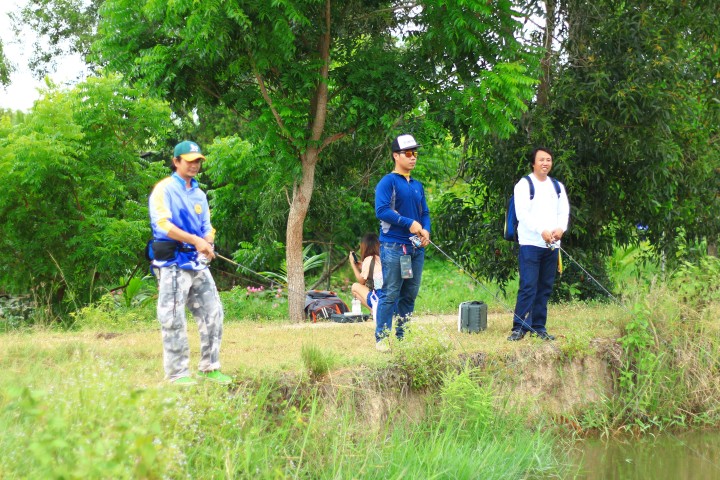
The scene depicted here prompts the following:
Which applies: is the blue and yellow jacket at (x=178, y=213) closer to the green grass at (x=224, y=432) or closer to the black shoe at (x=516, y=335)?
the green grass at (x=224, y=432)

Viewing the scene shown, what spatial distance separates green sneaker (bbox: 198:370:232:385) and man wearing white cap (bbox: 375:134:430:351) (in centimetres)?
167

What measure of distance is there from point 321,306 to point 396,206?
4.22 m

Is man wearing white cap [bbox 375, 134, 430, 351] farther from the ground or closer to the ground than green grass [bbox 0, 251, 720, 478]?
farther from the ground

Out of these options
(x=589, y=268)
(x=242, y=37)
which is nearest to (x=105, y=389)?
(x=242, y=37)

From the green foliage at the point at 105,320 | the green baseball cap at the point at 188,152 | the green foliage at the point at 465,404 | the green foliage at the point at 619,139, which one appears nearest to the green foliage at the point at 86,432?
the green baseball cap at the point at 188,152

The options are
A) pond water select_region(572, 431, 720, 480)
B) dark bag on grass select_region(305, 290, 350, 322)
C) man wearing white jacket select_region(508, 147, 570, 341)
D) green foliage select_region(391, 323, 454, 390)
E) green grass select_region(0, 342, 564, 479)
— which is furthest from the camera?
dark bag on grass select_region(305, 290, 350, 322)

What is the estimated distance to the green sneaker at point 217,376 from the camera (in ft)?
18.4

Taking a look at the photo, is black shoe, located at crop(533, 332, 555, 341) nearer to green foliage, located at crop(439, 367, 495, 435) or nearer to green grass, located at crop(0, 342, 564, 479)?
green grass, located at crop(0, 342, 564, 479)

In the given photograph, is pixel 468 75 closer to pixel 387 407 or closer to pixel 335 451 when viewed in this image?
pixel 387 407

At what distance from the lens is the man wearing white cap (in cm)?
707

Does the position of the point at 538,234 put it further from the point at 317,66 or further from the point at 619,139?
the point at 317,66

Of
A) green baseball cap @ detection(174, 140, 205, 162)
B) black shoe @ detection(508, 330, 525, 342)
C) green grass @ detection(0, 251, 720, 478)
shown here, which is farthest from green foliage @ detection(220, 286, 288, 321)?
green baseball cap @ detection(174, 140, 205, 162)

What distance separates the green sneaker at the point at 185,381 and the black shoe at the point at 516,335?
133 inches

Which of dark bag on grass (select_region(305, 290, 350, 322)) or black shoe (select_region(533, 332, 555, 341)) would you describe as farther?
dark bag on grass (select_region(305, 290, 350, 322))
